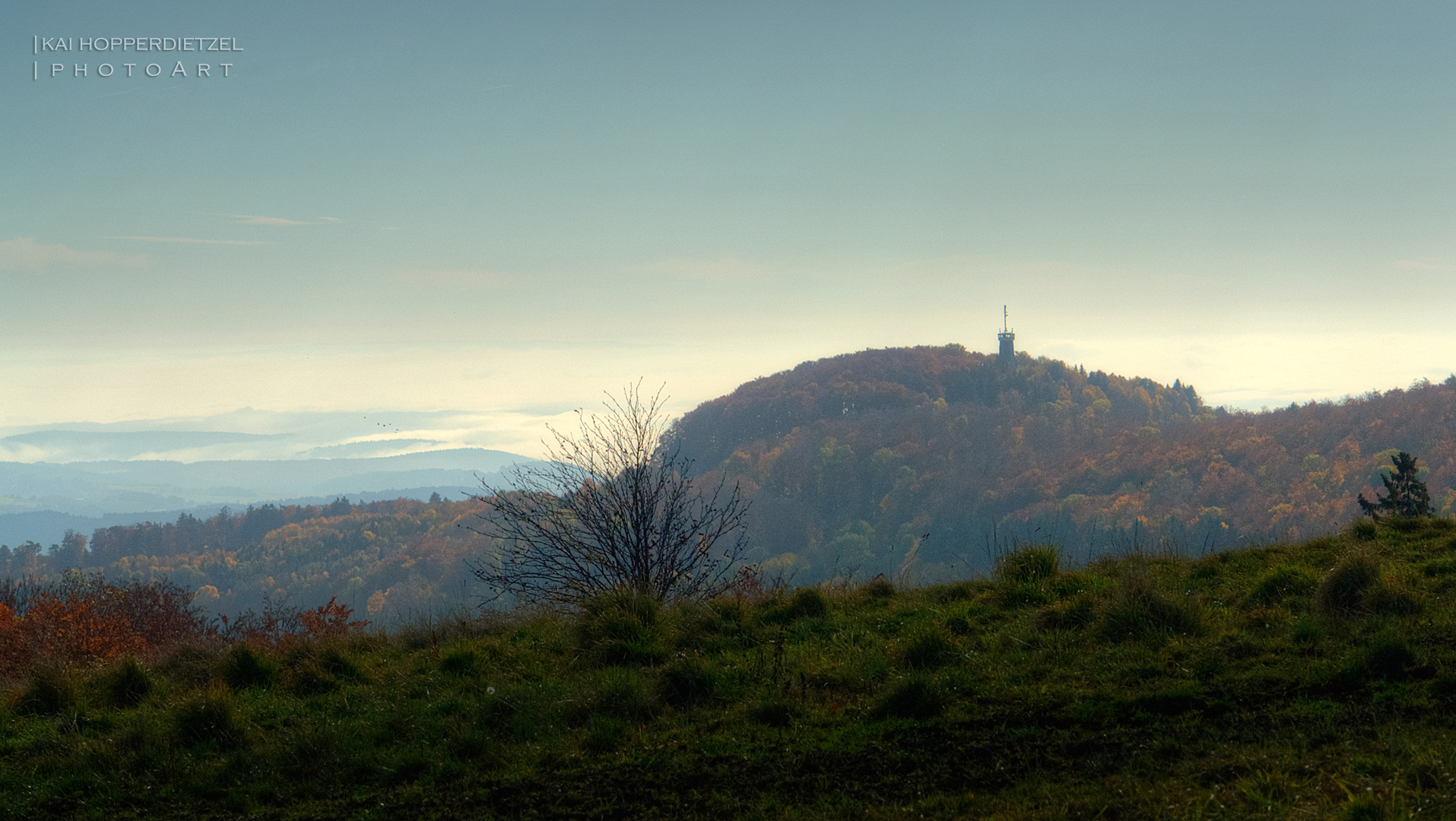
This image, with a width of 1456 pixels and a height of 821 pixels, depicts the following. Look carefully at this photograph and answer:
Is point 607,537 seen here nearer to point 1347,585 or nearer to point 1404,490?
point 1347,585

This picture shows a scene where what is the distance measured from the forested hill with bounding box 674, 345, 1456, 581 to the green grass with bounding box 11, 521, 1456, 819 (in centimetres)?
5284

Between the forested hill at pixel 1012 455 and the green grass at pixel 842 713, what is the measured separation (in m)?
52.8

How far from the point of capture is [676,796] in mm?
5281

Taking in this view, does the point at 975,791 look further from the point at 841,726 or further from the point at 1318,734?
the point at 1318,734

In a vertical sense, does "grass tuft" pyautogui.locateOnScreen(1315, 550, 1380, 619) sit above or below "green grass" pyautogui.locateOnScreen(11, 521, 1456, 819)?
above

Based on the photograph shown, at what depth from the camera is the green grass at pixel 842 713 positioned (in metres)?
4.86

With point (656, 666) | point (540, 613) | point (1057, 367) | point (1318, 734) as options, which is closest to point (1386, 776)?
point (1318, 734)

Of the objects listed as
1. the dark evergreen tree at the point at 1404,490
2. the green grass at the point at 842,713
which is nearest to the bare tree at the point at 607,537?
the green grass at the point at 842,713

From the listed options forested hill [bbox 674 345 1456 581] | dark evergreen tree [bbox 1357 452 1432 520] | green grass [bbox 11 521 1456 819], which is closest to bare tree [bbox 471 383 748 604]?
green grass [bbox 11 521 1456 819]

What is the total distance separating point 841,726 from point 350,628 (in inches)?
299

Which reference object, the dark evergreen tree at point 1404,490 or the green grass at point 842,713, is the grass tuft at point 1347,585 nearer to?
the green grass at point 842,713

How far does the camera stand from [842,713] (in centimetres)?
640

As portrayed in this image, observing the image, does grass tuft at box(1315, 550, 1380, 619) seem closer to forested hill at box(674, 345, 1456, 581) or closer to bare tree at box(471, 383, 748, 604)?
bare tree at box(471, 383, 748, 604)

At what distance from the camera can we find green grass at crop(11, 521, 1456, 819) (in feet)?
15.9
